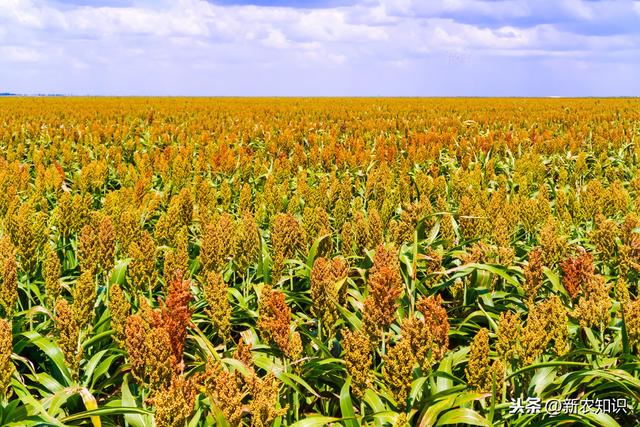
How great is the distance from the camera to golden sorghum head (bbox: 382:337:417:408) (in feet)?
6.70

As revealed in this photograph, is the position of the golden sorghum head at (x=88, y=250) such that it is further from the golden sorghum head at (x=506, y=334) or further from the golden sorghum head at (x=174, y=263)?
the golden sorghum head at (x=506, y=334)

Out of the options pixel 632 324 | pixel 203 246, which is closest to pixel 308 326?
pixel 203 246

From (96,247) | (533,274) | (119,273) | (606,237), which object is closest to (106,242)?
(96,247)

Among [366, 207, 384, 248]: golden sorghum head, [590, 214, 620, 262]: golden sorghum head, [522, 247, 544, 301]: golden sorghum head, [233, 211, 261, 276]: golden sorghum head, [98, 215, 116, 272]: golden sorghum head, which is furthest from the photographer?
[366, 207, 384, 248]: golden sorghum head

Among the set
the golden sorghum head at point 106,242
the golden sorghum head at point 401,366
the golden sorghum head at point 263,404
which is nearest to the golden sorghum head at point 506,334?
the golden sorghum head at point 401,366

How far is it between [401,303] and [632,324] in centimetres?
129

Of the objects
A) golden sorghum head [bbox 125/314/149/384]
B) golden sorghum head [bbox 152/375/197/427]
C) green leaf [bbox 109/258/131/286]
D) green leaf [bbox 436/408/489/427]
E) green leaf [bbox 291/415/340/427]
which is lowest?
green leaf [bbox 291/415/340/427]

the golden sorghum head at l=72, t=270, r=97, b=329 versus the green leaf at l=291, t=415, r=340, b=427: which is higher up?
the golden sorghum head at l=72, t=270, r=97, b=329

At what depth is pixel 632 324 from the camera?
2.47 meters

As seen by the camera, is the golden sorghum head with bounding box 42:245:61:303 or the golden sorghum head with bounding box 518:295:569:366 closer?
the golden sorghum head with bounding box 518:295:569:366

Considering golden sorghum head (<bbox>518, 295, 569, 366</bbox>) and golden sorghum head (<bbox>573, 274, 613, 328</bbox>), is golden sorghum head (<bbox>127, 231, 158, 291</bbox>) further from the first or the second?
golden sorghum head (<bbox>573, 274, 613, 328</bbox>)

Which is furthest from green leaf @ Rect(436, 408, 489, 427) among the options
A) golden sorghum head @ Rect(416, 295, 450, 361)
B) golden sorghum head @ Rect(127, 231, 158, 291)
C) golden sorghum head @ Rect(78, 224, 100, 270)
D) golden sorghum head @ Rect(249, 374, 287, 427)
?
golden sorghum head @ Rect(78, 224, 100, 270)

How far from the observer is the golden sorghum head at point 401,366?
6.70 feet

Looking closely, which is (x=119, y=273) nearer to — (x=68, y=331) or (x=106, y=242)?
(x=106, y=242)
